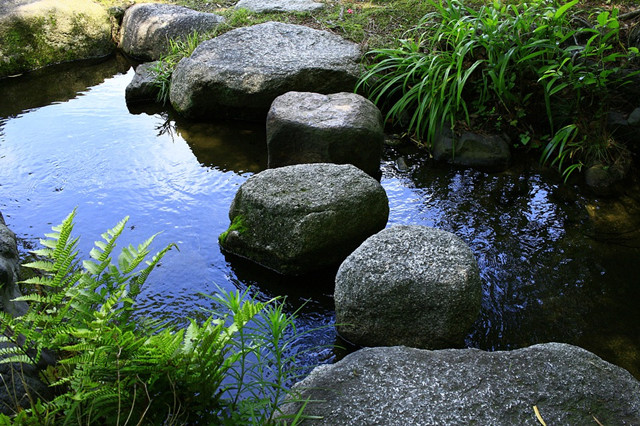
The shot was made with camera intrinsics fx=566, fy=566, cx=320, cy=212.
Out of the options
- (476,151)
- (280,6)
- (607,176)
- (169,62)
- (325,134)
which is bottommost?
(607,176)

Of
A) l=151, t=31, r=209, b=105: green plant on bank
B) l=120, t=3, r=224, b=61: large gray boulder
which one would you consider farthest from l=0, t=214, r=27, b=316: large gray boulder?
l=120, t=3, r=224, b=61: large gray boulder

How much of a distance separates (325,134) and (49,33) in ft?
19.0

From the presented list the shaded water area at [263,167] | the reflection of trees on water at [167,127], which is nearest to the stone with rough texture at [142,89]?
the shaded water area at [263,167]

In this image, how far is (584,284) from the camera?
4.03m

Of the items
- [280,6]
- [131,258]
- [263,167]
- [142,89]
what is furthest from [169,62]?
[131,258]

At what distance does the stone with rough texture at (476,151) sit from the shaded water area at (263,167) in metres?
0.13

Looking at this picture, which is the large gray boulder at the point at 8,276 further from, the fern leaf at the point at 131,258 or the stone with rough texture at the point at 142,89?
the stone with rough texture at the point at 142,89

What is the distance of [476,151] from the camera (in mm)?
5547

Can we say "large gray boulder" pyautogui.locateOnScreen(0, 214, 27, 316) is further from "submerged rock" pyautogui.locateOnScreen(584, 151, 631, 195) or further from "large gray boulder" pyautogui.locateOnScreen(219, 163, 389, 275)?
"submerged rock" pyautogui.locateOnScreen(584, 151, 631, 195)

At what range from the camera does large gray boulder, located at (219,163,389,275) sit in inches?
159

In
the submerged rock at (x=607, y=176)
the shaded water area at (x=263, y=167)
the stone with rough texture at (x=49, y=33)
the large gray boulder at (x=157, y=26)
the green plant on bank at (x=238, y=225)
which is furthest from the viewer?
the stone with rough texture at (x=49, y=33)

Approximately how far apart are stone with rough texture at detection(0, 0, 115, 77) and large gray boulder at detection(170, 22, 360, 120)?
9.76ft

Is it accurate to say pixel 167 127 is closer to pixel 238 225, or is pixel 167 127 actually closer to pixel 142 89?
pixel 142 89

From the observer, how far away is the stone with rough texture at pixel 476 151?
5508 mm
